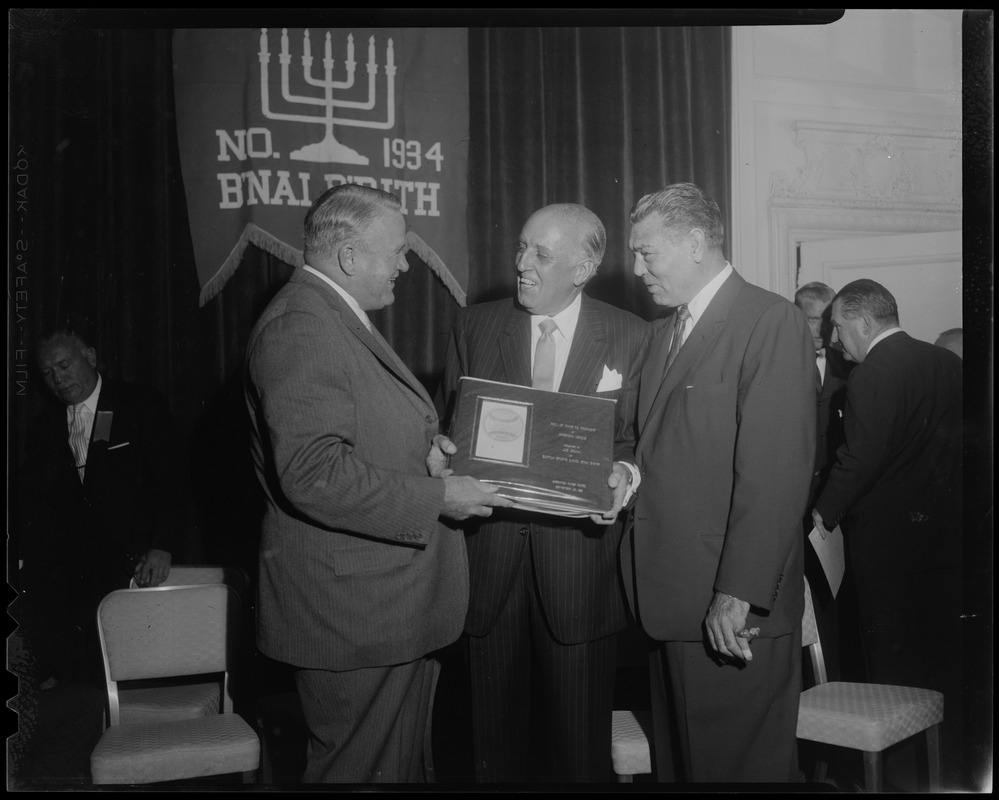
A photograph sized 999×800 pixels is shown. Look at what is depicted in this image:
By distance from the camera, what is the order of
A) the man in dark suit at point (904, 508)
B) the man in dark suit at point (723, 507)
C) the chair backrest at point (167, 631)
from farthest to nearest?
the man in dark suit at point (904, 508) → the chair backrest at point (167, 631) → the man in dark suit at point (723, 507)

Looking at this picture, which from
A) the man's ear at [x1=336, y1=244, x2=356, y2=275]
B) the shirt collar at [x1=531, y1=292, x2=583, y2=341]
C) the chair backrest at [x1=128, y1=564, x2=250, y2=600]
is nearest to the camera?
the man's ear at [x1=336, y1=244, x2=356, y2=275]

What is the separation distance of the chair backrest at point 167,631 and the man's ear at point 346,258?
5.06 feet

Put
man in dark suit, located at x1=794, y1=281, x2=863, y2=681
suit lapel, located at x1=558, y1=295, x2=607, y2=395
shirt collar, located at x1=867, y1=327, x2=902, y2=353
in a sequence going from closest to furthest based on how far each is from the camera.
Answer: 1. suit lapel, located at x1=558, y1=295, x2=607, y2=395
2. shirt collar, located at x1=867, y1=327, x2=902, y2=353
3. man in dark suit, located at x1=794, y1=281, x2=863, y2=681

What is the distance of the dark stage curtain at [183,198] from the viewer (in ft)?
13.5

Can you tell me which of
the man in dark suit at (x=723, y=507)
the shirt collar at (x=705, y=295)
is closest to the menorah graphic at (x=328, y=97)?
the man in dark suit at (x=723, y=507)

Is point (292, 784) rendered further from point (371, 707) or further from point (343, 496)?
point (343, 496)

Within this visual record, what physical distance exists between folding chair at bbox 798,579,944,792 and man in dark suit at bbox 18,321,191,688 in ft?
9.22

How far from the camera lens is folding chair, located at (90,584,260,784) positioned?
256 cm

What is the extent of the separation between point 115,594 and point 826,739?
101 inches

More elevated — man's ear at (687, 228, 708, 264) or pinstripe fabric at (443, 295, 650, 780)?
man's ear at (687, 228, 708, 264)

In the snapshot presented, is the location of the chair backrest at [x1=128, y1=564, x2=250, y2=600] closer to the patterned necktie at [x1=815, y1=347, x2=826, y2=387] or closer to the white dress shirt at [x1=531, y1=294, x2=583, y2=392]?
the white dress shirt at [x1=531, y1=294, x2=583, y2=392]

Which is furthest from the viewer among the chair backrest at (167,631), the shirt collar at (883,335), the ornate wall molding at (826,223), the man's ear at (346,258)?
the ornate wall molding at (826,223)

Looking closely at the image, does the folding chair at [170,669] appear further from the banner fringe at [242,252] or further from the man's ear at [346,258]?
the banner fringe at [242,252]

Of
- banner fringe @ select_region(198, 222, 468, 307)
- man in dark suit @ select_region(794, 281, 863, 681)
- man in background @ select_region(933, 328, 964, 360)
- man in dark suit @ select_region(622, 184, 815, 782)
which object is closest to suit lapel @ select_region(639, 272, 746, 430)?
man in dark suit @ select_region(622, 184, 815, 782)
